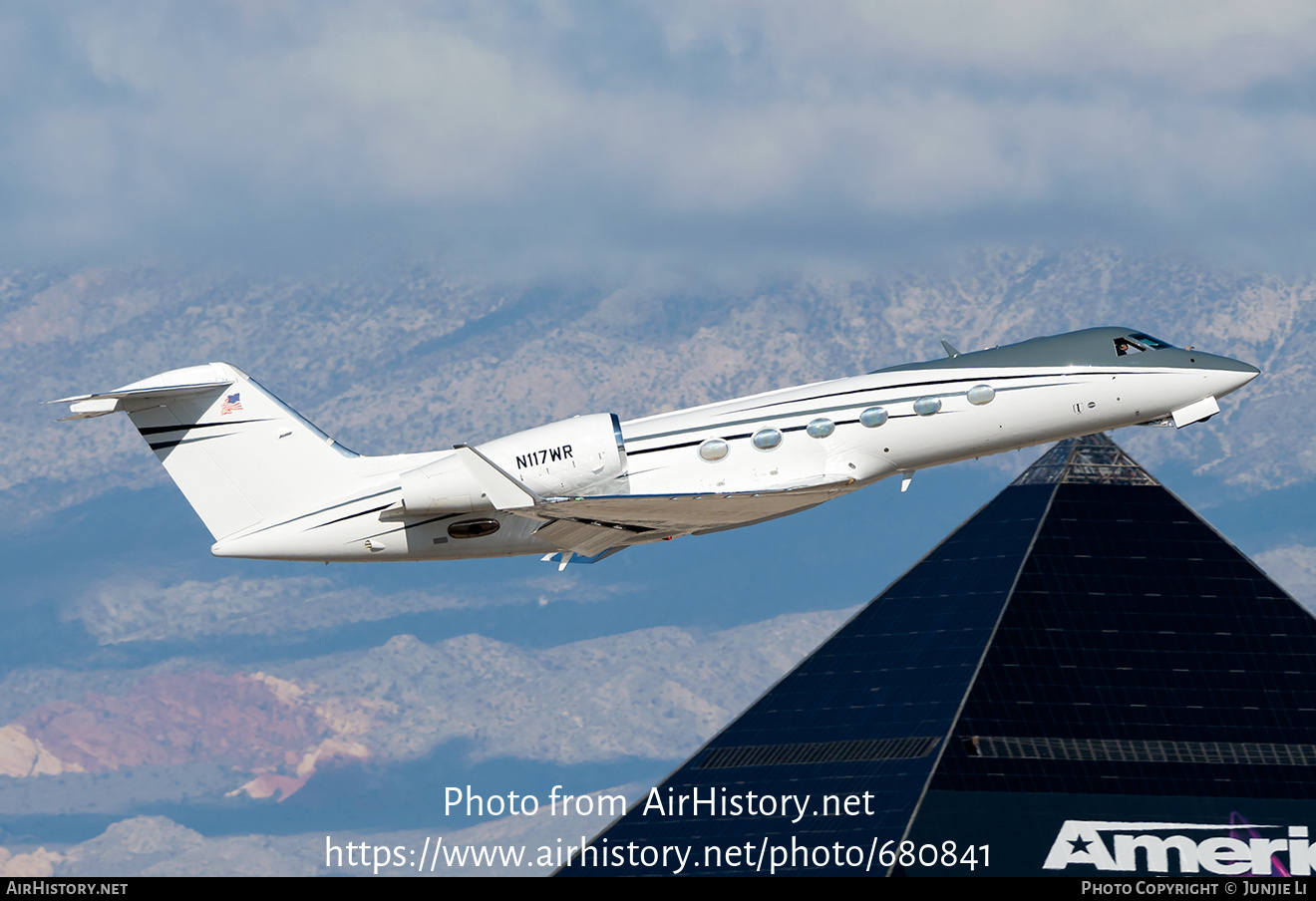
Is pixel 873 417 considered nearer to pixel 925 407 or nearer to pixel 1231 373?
pixel 925 407

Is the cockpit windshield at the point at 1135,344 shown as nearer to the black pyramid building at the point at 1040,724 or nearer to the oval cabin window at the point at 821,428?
the oval cabin window at the point at 821,428

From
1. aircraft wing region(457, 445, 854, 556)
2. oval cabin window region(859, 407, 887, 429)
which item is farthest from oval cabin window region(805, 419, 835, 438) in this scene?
aircraft wing region(457, 445, 854, 556)

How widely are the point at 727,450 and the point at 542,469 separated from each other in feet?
15.3

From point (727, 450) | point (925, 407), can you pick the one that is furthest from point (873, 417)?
point (727, 450)

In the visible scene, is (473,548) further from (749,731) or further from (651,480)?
(749,731)

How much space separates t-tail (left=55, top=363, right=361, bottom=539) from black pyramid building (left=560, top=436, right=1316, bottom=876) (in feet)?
292

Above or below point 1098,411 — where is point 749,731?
below

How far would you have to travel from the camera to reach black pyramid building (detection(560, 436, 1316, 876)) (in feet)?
485

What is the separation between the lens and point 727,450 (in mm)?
53750

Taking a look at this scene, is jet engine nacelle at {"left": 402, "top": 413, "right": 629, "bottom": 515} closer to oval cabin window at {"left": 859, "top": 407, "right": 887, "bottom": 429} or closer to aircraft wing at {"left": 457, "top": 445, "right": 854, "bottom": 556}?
aircraft wing at {"left": 457, "top": 445, "right": 854, "bottom": 556}

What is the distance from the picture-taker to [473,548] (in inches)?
2179

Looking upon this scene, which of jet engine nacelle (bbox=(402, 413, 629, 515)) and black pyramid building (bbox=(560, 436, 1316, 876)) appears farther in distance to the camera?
black pyramid building (bbox=(560, 436, 1316, 876))
